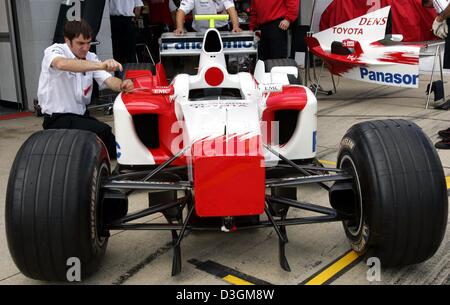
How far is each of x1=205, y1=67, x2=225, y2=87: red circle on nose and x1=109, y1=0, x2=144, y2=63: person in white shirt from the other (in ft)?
17.0

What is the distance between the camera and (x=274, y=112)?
430cm

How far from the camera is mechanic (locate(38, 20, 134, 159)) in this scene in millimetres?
4516

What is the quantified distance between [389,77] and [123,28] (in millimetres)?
4390

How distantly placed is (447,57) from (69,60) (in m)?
5.00

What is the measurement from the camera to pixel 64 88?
489 centimetres

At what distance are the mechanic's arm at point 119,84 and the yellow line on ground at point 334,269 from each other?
2236mm

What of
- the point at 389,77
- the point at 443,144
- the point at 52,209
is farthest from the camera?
the point at 389,77

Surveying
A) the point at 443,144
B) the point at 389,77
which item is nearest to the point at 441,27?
the point at 389,77

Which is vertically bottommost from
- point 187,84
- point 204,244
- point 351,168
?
point 204,244

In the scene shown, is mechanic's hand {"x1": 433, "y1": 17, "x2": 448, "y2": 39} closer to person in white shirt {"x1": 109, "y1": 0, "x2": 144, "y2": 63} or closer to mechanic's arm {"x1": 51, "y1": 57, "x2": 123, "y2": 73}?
mechanic's arm {"x1": 51, "y1": 57, "x2": 123, "y2": 73}

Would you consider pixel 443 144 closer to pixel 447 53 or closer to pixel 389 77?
pixel 447 53

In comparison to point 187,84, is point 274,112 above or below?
below

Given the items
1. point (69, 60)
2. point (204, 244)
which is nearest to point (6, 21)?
point (69, 60)
